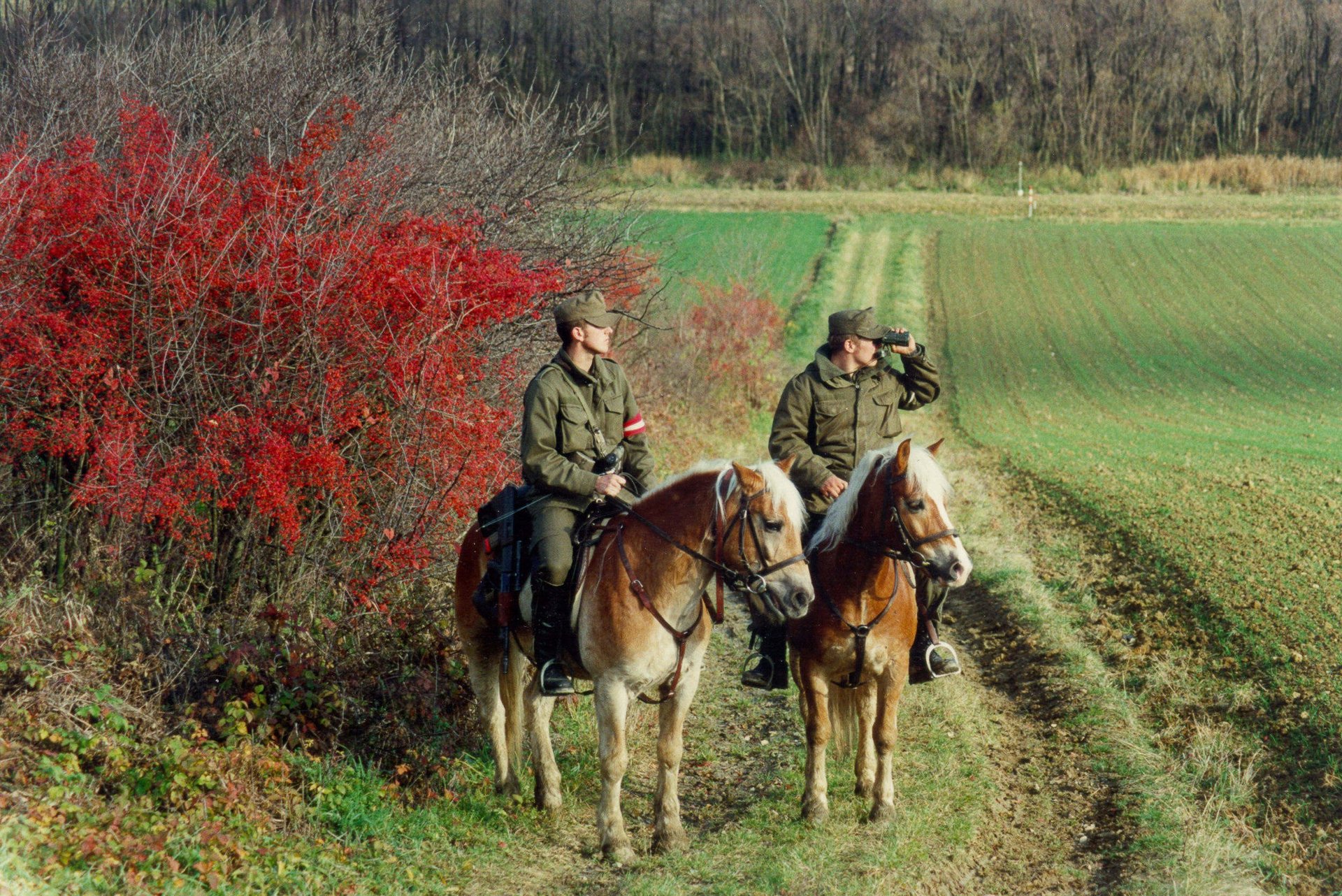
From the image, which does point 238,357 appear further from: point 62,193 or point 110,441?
point 62,193

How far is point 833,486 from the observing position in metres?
7.61

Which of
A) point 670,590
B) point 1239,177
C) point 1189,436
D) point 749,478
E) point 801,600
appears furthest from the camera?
point 1239,177

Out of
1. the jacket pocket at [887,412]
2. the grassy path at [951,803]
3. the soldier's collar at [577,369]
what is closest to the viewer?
the grassy path at [951,803]

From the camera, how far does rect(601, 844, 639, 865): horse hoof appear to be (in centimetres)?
669

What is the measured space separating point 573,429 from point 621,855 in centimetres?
243

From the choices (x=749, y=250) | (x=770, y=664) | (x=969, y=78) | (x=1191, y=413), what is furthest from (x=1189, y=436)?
(x=969, y=78)

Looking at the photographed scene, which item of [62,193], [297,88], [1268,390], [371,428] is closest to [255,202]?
[62,193]

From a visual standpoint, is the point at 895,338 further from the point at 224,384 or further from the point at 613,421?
the point at 224,384

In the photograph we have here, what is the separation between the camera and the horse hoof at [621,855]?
22.0ft

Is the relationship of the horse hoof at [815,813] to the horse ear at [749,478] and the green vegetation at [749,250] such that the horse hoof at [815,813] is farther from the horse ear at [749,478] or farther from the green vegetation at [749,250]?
the green vegetation at [749,250]

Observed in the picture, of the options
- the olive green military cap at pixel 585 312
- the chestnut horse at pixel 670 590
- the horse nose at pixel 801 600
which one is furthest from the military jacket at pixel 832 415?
the horse nose at pixel 801 600

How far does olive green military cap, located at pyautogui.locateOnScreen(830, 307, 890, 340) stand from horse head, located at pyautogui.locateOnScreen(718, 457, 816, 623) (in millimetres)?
1824

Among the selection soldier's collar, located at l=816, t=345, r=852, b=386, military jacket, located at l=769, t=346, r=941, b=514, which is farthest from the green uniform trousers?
soldier's collar, located at l=816, t=345, r=852, b=386

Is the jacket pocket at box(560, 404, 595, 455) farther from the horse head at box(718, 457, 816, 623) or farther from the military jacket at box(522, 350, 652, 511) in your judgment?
the horse head at box(718, 457, 816, 623)
